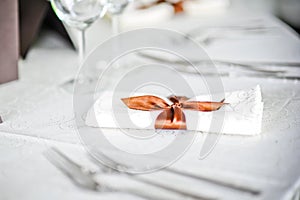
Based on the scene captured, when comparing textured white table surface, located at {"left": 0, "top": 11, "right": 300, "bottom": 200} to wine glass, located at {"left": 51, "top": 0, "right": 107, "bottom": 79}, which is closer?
textured white table surface, located at {"left": 0, "top": 11, "right": 300, "bottom": 200}

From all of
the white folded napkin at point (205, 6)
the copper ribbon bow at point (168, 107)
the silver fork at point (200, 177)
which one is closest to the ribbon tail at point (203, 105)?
the copper ribbon bow at point (168, 107)

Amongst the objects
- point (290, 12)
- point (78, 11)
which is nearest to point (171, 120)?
point (78, 11)

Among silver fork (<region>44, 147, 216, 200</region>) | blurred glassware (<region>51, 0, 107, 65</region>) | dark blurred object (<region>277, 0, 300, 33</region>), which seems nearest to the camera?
silver fork (<region>44, 147, 216, 200</region>)

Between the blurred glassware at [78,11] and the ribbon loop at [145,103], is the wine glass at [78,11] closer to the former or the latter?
the blurred glassware at [78,11]

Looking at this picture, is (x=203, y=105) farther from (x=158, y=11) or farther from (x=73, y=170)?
(x=158, y=11)

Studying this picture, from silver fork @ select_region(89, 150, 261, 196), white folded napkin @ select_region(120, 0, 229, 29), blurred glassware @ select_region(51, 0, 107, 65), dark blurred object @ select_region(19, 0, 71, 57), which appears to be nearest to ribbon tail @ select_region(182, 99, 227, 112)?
silver fork @ select_region(89, 150, 261, 196)

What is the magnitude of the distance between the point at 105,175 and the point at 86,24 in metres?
0.47

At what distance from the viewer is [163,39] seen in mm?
1326

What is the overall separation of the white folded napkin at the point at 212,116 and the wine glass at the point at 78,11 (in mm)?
271

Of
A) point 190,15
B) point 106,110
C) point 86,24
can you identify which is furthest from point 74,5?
point 190,15

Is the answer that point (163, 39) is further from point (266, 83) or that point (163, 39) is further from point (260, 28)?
point (266, 83)

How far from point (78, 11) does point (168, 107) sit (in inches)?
13.7

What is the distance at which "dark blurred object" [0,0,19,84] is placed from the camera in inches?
36.9

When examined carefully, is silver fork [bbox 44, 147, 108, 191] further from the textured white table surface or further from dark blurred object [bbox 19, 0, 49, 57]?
dark blurred object [bbox 19, 0, 49, 57]
